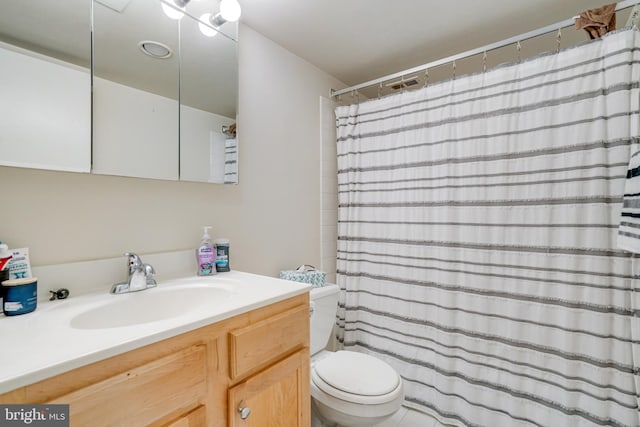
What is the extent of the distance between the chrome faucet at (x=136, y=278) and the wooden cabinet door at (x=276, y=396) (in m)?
0.53

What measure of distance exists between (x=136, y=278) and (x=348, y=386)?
0.96 meters

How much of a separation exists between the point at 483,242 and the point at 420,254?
353mm

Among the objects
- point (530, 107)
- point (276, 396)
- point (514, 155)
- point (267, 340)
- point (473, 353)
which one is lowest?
point (473, 353)

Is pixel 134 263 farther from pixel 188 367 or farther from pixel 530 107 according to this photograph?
pixel 530 107

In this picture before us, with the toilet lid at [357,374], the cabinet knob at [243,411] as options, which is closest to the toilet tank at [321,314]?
the toilet lid at [357,374]

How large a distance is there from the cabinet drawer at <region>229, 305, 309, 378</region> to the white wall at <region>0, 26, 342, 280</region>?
0.62 m

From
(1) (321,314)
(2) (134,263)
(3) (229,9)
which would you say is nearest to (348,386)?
(1) (321,314)

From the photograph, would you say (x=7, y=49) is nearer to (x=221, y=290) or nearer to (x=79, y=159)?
(x=79, y=159)

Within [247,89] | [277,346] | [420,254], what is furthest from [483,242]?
[247,89]

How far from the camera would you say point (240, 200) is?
5.15 ft

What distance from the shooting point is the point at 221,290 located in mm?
1132

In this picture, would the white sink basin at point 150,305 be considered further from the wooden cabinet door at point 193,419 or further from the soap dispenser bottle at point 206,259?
the wooden cabinet door at point 193,419

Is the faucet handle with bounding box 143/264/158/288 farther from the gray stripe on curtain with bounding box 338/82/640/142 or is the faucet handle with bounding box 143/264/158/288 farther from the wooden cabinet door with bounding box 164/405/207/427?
the gray stripe on curtain with bounding box 338/82/640/142

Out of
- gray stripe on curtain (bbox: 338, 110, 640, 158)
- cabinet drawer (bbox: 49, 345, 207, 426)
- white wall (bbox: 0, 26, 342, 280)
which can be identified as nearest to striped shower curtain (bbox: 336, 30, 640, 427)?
gray stripe on curtain (bbox: 338, 110, 640, 158)
